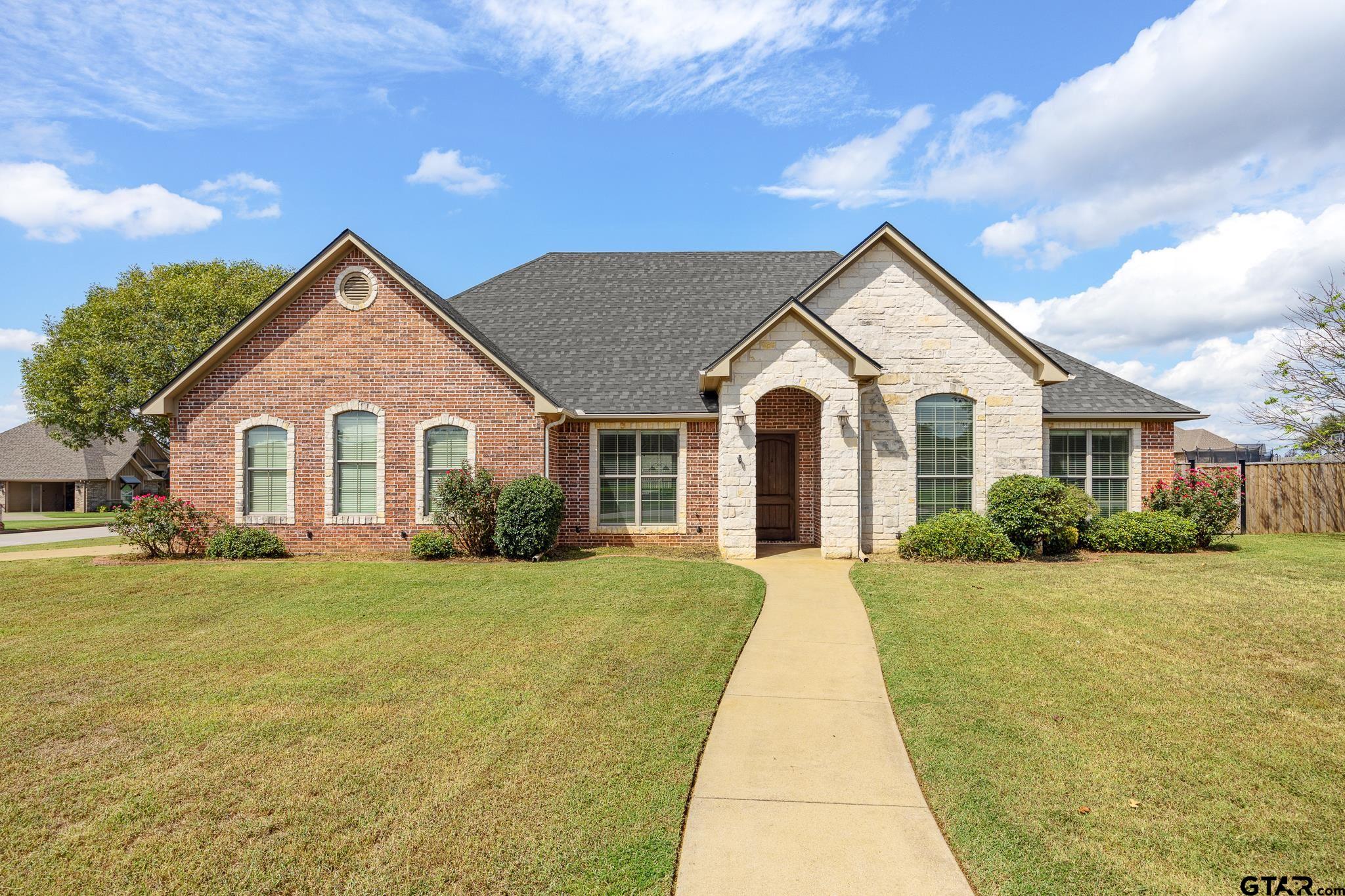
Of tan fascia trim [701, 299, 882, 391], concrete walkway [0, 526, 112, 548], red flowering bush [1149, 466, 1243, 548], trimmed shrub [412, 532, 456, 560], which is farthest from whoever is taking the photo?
concrete walkway [0, 526, 112, 548]

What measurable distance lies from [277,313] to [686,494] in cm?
955

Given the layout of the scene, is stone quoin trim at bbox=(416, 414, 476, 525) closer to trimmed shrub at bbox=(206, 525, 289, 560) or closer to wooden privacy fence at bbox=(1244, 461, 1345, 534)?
trimmed shrub at bbox=(206, 525, 289, 560)

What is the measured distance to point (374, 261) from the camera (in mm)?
14211

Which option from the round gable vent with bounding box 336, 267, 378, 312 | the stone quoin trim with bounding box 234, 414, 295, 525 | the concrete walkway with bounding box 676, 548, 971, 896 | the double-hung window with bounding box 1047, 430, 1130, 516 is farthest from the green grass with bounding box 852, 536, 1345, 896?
the stone quoin trim with bounding box 234, 414, 295, 525

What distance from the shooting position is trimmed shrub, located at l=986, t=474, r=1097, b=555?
1338 cm

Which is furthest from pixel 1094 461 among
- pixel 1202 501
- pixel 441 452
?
pixel 441 452

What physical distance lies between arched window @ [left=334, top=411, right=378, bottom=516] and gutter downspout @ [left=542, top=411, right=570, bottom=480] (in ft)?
11.9

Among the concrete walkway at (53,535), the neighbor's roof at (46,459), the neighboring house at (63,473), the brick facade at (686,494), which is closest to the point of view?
the brick facade at (686,494)

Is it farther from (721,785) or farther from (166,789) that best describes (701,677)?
(166,789)

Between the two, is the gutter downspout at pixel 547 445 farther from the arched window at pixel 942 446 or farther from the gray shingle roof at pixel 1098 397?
the gray shingle roof at pixel 1098 397

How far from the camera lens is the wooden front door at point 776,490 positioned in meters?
16.1

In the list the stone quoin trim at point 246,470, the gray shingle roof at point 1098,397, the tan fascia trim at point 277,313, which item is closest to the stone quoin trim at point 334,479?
the stone quoin trim at point 246,470

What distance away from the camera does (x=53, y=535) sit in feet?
79.2

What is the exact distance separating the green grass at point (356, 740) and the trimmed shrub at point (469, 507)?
4000 millimetres
